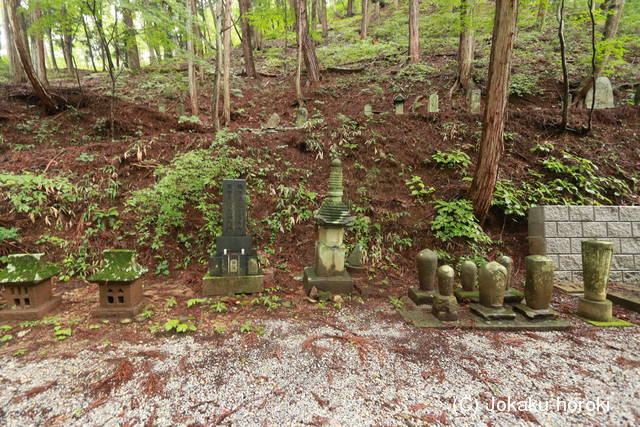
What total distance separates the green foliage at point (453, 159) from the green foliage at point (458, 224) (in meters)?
1.32

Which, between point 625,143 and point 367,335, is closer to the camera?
→ point 367,335

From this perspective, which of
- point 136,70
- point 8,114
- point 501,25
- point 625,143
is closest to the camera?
point 501,25

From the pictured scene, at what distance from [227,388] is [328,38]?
2493cm

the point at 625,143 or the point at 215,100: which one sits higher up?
the point at 215,100

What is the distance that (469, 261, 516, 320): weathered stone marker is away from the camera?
3.54 metres

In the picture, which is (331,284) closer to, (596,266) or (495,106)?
(596,266)

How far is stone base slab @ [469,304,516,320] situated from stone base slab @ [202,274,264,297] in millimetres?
3246

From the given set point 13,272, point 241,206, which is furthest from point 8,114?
point 241,206

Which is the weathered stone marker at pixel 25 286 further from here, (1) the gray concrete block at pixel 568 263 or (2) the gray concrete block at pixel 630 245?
(2) the gray concrete block at pixel 630 245

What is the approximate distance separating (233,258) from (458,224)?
4.58 metres

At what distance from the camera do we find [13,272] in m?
3.41

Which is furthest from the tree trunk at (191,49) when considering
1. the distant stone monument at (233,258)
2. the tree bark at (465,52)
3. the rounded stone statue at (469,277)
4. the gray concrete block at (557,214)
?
the gray concrete block at (557,214)

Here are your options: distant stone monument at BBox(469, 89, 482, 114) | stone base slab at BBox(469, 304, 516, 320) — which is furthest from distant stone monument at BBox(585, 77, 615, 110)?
stone base slab at BBox(469, 304, 516, 320)

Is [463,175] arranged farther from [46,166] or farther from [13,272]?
[46,166]
